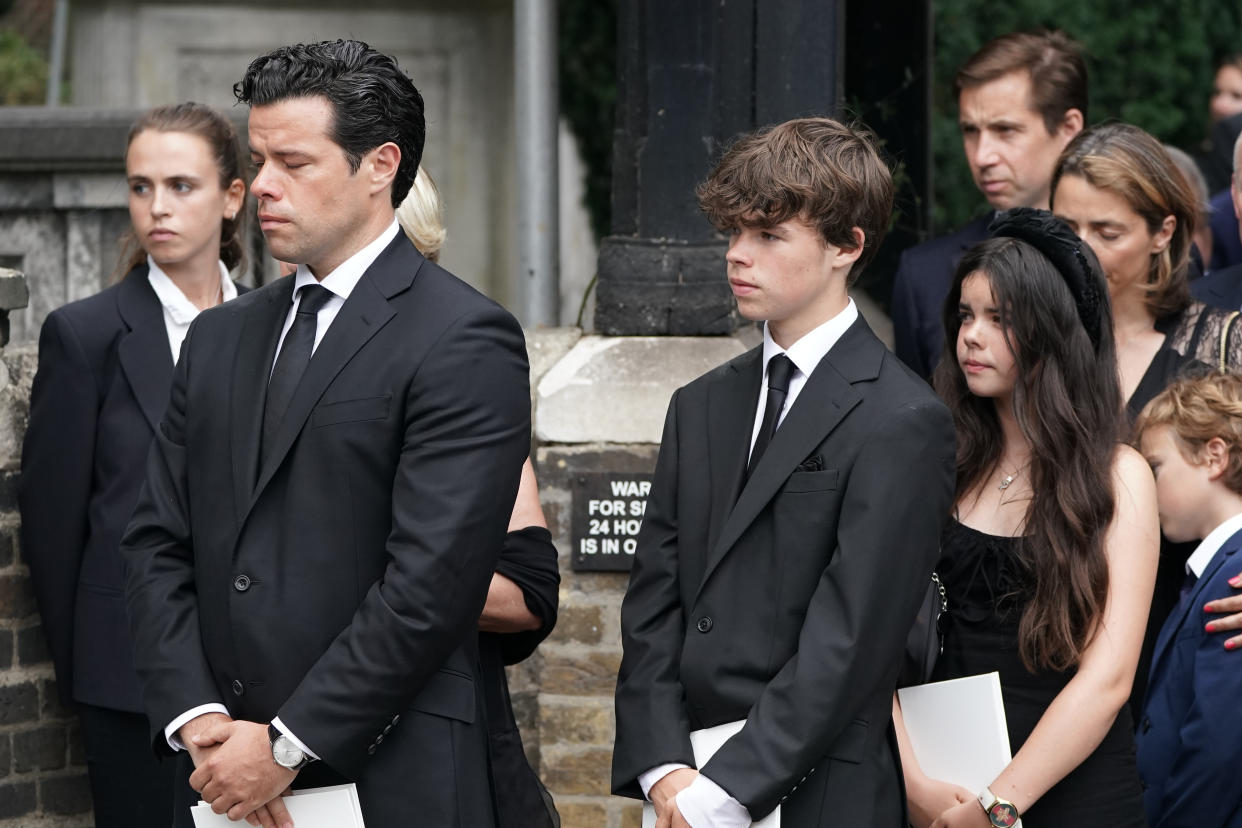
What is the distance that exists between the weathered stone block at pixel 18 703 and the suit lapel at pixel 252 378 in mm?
1683

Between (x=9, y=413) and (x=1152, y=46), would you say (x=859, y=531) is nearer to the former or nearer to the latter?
(x=9, y=413)

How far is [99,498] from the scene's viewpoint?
3.94 meters

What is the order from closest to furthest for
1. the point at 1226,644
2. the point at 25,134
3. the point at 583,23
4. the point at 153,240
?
1. the point at 1226,644
2. the point at 153,240
3. the point at 25,134
4. the point at 583,23

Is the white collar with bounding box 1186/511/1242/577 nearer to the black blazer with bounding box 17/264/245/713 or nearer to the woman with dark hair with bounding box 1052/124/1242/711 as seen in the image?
the woman with dark hair with bounding box 1052/124/1242/711

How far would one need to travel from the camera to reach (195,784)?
2.80 m

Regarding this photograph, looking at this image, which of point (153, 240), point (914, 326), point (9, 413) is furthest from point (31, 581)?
point (914, 326)

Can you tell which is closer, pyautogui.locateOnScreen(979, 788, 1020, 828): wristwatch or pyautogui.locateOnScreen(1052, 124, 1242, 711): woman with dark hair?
pyautogui.locateOnScreen(979, 788, 1020, 828): wristwatch

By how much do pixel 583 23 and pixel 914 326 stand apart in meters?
5.52

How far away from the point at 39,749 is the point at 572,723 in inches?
54.8

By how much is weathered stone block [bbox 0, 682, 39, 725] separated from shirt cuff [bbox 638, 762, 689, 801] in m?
2.03

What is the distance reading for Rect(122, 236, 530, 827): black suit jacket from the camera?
276 cm

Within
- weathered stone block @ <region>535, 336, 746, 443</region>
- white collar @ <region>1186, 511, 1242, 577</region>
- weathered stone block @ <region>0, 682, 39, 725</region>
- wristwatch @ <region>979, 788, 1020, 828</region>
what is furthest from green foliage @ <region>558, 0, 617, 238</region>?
wristwatch @ <region>979, 788, 1020, 828</region>

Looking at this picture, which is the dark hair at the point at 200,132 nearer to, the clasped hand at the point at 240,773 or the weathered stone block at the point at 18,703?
the weathered stone block at the point at 18,703

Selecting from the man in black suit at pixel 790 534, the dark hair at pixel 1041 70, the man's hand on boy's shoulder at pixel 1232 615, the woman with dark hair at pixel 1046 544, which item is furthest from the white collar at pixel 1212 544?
the dark hair at pixel 1041 70
